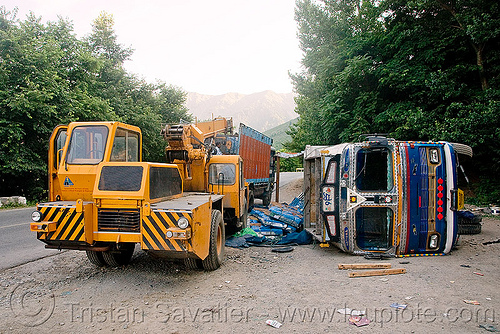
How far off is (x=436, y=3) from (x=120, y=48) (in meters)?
25.0

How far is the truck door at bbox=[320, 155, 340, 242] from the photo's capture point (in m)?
6.66

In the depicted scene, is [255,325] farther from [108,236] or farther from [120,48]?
[120,48]

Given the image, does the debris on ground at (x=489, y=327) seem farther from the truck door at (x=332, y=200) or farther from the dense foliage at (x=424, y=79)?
the dense foliage at (x=424, y=79)

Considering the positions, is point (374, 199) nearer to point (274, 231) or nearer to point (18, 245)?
point (274, 231)

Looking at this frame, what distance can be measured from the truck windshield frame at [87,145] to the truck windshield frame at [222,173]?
325cm

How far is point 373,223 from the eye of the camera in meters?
7.72

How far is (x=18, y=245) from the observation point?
780 centimetres

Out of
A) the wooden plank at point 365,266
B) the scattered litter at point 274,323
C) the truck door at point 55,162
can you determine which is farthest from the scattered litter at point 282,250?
the truck door at point 55,162

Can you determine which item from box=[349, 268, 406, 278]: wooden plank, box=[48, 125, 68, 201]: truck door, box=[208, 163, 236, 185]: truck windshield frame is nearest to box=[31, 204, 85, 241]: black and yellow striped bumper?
box=[48, 125, 68, 201]: truck door

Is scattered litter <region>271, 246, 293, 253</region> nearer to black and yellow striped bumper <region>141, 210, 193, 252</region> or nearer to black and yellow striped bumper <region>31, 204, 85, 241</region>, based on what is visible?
black and yellow striped bumper <region>141, 210, 193, 252</region>

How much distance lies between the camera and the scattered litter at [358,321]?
3.77 metres

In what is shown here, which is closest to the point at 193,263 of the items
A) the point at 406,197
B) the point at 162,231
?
the point at 162,231

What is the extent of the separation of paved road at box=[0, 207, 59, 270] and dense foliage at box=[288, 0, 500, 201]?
11329mm

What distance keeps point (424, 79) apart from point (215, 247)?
1122cm
